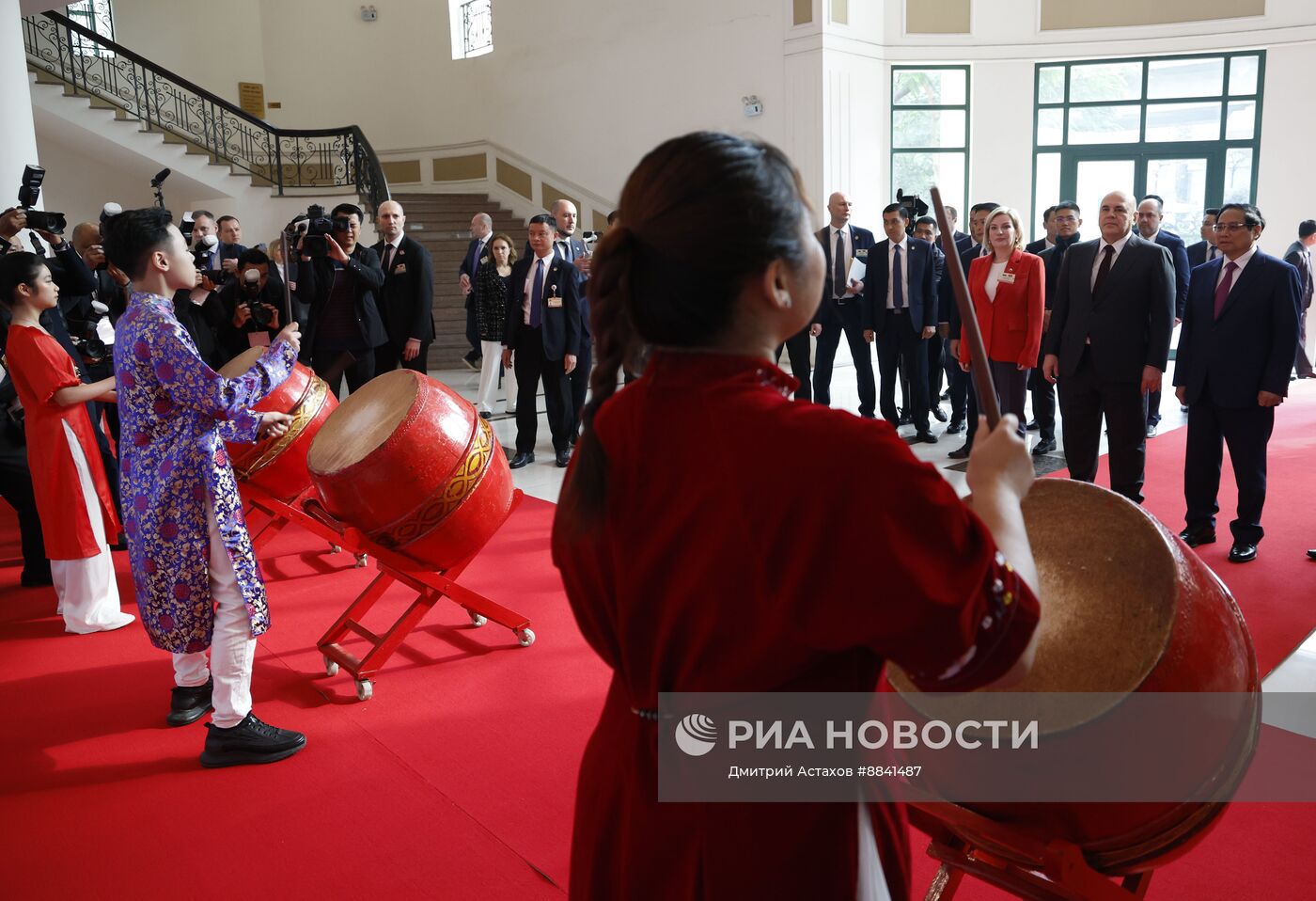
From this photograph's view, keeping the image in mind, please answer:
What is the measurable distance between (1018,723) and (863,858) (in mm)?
329

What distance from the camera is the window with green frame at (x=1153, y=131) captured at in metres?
11.3

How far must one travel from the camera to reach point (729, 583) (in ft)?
3.06

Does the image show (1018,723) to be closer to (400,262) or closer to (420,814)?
(420,814)

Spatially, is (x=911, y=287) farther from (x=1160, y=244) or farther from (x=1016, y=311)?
(x=1160, y=244)

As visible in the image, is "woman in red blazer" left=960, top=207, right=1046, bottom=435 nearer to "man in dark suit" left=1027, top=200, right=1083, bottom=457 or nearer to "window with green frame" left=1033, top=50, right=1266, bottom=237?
"man in dark suit" left=1027, top=200, right=1083, bottom=457

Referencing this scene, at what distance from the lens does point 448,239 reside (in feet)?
44.9

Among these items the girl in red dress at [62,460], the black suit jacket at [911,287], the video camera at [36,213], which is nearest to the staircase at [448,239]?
the black suit jacket at [911,287]

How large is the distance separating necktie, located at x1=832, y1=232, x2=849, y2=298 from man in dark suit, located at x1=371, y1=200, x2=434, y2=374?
2.89 metres

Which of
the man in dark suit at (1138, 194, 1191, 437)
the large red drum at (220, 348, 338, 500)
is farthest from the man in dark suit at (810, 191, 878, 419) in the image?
the large red drum at (220, 348, 338, 500)

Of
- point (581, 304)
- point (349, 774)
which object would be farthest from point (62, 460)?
point (581, 304)

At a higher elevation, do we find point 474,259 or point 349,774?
point 474,259

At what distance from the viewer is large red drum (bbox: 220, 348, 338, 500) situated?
412 cm

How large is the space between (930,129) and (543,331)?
24.5 ft

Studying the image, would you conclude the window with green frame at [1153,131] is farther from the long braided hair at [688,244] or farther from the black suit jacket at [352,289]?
the long braided hair at [688,244]
